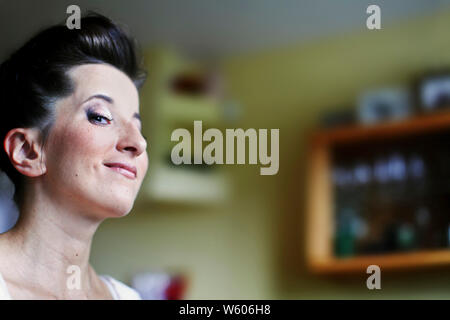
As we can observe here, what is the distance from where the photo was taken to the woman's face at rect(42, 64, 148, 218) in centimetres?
60

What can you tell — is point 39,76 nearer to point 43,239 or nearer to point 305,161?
point 43,239

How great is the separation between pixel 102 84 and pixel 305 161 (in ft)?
4.77

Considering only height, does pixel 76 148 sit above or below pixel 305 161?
below

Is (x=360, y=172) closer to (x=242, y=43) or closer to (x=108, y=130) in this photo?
(x=242, y=43)

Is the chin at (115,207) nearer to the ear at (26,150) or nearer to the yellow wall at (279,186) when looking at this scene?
the ear at (26,150)

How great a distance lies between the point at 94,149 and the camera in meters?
0.60

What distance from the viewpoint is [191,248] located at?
198 centimetres

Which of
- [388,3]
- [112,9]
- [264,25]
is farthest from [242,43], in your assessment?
[112,9]

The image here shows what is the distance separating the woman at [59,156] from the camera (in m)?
0.60

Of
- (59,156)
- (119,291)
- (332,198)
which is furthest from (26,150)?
(332,198)

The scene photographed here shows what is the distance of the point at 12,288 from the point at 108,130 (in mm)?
177

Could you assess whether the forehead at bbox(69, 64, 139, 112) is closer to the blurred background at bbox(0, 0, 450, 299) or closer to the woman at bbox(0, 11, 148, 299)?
the woman at bbox(0, 11, 148, 299)

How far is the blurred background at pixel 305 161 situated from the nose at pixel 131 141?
0.87 m

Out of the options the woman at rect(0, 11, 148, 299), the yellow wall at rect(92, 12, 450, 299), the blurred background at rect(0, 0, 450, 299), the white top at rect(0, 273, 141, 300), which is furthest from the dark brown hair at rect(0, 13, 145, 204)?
the yellow wall at rect(92, 12, 450, 299)
